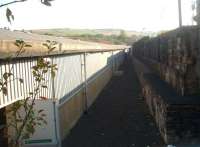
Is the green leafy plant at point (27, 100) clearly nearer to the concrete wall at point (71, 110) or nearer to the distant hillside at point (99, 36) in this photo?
the concrete wall at point (71, 110)

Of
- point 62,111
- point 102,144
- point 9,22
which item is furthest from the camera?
point 62,111

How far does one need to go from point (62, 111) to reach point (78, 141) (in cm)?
95

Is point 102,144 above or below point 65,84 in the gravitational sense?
below

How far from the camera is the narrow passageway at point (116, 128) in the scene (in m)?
13.2

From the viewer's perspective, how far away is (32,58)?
10.4 meters

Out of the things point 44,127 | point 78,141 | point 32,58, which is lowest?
point 78,141

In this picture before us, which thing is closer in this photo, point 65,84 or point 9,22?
point 9,22

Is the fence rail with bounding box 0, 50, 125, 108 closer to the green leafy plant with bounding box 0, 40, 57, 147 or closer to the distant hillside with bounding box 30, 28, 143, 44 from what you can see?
the green leafy plant with bounding box 0, 40, 57, 147

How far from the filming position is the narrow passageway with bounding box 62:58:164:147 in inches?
520

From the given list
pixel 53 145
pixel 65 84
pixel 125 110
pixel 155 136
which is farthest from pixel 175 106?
pixel 125 110

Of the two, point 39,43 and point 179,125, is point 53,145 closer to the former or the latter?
point 39,43

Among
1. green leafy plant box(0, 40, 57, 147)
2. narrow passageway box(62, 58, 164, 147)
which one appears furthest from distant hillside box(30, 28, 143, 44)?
green leafy plant box(0, 40, 57, 147)

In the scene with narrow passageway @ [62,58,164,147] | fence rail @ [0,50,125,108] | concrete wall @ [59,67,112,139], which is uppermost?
fence rail @ [0,50,125,108]

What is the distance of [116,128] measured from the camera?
50.7 ft
